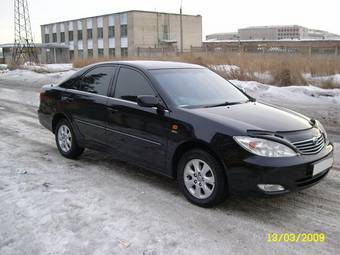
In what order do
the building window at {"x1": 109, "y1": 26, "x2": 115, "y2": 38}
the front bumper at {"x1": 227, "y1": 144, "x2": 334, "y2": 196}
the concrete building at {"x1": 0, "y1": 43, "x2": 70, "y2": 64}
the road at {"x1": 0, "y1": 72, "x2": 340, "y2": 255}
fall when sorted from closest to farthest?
the road at {"x1": 0, "y1": 72, "x2": 340, "y2": 255} → the front bumper at {"x1": 227, "y1": 144, "x2": 334, "y2": 196} → the concrete building at {"x1": 0, "y1": 43, "x2": 70, "y2": 64} → the building window at {"x1": 109, "y1": 26, "x2": 115, "y2": 38}

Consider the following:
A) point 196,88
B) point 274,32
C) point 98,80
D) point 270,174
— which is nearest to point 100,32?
point 274,32

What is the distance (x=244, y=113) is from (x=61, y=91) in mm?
3200

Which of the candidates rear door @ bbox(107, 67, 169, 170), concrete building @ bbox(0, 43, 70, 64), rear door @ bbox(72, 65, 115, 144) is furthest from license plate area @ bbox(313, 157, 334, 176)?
concrete building @ bbox(0, 43, 70, 64)

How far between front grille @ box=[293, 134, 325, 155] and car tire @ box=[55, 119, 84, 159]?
11.4ft

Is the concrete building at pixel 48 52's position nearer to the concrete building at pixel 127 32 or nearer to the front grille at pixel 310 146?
the concrete building at pixel 127 32

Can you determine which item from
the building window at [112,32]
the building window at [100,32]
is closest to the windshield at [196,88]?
the building window at [112,32]

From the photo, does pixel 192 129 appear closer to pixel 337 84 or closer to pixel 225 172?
pixel 225 172

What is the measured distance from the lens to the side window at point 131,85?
16.9ft

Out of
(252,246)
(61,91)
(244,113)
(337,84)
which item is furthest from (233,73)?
(252,246)

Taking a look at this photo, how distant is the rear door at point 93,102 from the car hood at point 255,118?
1.57 meters

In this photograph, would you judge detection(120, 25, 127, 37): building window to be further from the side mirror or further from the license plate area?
the license plate area

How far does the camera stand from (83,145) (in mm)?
6098

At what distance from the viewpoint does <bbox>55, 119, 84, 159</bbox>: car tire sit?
6.25 meters

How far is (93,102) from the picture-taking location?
18.9 ft
